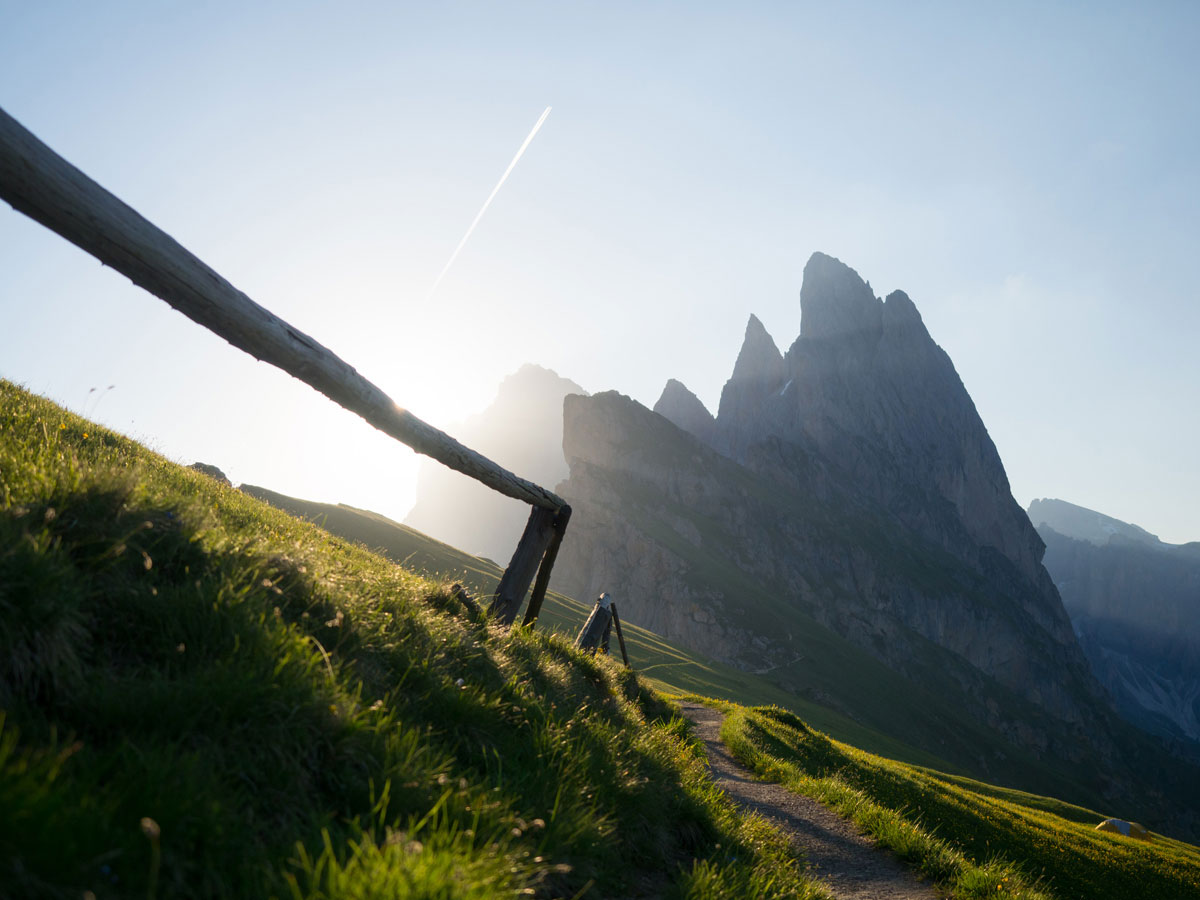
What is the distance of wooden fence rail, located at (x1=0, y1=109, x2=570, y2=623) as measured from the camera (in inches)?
126

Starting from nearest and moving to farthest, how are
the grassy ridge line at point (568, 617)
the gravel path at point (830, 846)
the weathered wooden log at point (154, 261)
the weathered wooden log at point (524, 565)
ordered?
the weathered wooden log at point (154, 261) → the gravel path at point (830, 846) → the weathered wooden log at point (524, 565) → the grassy ridge line at point (568, 617)

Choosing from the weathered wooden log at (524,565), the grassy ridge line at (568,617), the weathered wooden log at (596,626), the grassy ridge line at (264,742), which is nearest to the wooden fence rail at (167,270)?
the grassy ridge line at (264,742)

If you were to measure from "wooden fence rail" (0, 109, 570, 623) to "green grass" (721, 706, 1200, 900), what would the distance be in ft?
24.6

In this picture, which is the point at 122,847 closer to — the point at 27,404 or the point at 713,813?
the point at 713,813

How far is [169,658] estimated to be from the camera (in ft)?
8.97

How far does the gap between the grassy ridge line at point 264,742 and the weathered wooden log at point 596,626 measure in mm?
9218

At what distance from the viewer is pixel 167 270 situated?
151 inches

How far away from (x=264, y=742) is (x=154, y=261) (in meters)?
3.03

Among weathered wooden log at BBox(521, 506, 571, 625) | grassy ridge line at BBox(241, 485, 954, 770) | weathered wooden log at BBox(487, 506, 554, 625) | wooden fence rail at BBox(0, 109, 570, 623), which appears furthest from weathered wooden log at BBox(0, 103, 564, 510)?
grassy ridge line at BBox(241, 485, 954, 770)

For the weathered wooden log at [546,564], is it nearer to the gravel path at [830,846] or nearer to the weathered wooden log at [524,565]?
the weathered wooden log at [524,565]

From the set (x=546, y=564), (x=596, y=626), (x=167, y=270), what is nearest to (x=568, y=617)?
(x=596, y=626)

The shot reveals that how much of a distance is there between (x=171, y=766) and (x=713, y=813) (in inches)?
178

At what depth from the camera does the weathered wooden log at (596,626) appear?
14.2 m

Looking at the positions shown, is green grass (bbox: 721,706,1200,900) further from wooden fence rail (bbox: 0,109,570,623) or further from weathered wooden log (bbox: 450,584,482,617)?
wooden fence rail (bbox: 0,109,570,623)
